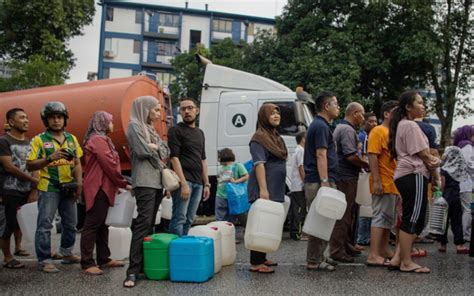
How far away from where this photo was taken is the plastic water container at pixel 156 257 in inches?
207

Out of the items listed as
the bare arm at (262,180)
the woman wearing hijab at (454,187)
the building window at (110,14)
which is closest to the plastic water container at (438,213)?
the woman wearing hijab at (454,187)

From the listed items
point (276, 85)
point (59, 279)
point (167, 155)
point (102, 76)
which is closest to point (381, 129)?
point (167, 155)

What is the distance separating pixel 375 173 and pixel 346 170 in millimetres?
383

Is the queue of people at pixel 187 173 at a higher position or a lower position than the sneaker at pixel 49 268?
higher

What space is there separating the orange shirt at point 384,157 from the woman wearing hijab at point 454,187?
170 centimetres

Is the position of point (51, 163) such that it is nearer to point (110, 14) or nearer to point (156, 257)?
point (156, 257)

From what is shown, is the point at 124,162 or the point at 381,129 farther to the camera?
the point at 124,162

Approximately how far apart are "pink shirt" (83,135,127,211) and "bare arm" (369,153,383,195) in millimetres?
2768

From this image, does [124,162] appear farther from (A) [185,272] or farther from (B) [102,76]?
(B) [102,76]

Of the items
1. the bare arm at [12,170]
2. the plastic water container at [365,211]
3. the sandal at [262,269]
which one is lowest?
the sandal at [262,269]

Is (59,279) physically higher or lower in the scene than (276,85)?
lower

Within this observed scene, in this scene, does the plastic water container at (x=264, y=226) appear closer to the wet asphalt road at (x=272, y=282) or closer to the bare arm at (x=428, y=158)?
the wet asphalt road at (x=272, y=282)

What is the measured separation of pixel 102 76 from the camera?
2087 inches

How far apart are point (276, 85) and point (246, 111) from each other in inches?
40.5
